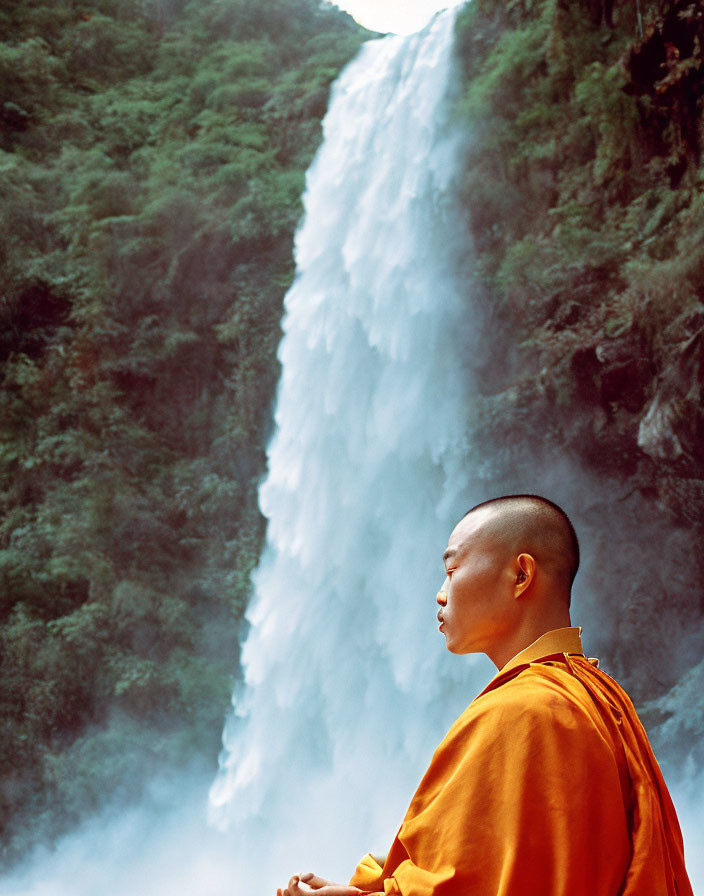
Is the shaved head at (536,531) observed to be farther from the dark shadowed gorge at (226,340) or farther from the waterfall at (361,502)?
the waterfall at (361,502)

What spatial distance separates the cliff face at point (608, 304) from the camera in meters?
7.98

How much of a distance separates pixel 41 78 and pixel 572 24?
8.89 meters

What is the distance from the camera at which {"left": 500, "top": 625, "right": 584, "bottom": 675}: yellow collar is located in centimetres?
175

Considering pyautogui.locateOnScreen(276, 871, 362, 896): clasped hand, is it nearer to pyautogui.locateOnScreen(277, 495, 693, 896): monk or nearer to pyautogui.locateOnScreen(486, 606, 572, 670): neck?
pyautogui.locateOnScreen(277, 495, 693, 896): monk

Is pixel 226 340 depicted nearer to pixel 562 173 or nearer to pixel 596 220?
pixel 562 173

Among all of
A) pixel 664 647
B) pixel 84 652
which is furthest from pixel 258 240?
pixel 664 647

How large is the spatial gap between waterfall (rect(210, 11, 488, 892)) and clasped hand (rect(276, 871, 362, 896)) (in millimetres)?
6447

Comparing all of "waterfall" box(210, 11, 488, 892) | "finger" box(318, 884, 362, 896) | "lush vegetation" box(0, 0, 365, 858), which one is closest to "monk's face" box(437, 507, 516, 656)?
"finger" box(318, 884, 362, 896)

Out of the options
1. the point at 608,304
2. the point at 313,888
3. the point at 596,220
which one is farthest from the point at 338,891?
the point at 596,220

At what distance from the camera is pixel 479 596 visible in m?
1.87

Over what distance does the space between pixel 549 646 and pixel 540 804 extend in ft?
1.18

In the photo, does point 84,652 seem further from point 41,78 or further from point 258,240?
point 41,78

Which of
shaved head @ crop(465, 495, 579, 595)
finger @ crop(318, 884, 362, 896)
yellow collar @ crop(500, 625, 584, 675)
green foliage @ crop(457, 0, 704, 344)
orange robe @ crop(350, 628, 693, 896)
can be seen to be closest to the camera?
orange robe @ crop(350, 628, 693, 896)

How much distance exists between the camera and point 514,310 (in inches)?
400
